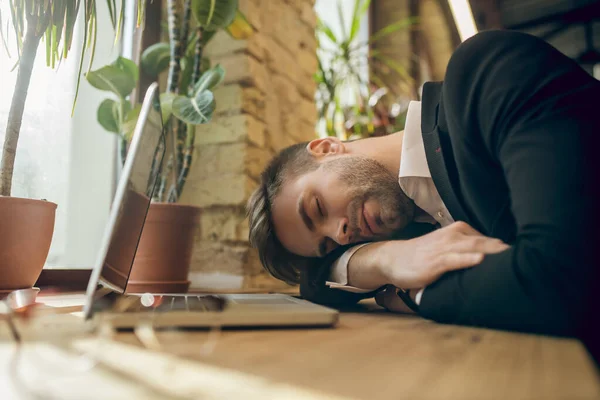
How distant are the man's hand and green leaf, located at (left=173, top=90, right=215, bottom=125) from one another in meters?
0.78

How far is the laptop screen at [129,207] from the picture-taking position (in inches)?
25.0

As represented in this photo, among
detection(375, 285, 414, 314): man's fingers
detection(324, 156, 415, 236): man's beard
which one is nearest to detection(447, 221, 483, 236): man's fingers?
detection(375, 285, 414, 314): man's fingers

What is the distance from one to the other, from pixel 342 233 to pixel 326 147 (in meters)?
0.36

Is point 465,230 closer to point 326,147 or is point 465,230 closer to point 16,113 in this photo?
point 326,147

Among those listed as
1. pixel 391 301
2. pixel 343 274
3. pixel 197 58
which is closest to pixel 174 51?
pixel 197 58

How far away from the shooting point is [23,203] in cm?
104

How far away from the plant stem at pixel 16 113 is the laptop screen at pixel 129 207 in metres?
0.32

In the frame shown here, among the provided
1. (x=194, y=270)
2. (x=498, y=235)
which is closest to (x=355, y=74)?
(x=194, y=270)

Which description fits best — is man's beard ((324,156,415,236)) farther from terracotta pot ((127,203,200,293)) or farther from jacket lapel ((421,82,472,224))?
terracotta pot ((127,203,200,293))

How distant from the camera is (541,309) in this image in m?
0.65

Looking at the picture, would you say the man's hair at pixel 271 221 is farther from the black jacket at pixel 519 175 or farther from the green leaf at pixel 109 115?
the green leaf at pixel 109 115

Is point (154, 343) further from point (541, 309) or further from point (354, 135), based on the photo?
point (354, 135)

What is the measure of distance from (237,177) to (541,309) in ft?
4.89

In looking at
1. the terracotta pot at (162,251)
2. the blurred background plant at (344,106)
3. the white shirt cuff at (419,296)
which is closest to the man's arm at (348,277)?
the white shirt cuff at (419,296)
